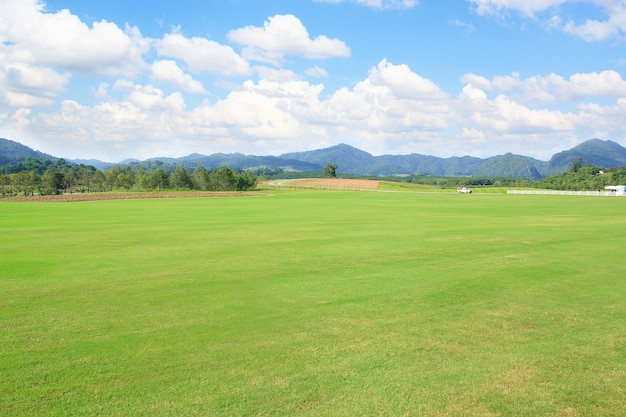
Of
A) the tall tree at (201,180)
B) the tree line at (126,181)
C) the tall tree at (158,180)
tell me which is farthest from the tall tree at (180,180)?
the tall tree at (201,180)

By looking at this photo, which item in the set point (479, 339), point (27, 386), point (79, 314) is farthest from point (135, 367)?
point (479, 339)

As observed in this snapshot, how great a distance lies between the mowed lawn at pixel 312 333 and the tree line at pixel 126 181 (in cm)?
13994

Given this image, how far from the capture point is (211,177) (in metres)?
172

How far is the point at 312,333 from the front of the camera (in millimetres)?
11383

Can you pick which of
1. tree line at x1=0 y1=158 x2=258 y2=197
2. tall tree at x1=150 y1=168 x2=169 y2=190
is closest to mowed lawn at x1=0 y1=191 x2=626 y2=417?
tree line at x1=0 y1=158 x2=258 y2=197

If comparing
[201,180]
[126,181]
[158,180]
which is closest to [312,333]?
[158,180]

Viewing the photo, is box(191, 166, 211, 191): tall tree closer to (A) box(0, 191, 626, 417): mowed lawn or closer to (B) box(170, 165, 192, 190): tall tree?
(B) box(170, 165, 192, 190): tall tree

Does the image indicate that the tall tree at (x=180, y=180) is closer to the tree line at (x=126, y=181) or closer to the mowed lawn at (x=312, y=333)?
the tree line at (x=126, y=181)

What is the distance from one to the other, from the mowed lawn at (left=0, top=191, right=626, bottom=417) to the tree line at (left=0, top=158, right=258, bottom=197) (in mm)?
139941

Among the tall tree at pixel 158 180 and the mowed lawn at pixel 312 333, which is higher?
the tall tree at pixel 158 180

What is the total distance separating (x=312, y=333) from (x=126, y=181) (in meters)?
183

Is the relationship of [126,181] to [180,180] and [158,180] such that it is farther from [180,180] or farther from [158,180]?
[180,180]

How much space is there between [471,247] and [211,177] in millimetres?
153898

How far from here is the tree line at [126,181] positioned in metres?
146
